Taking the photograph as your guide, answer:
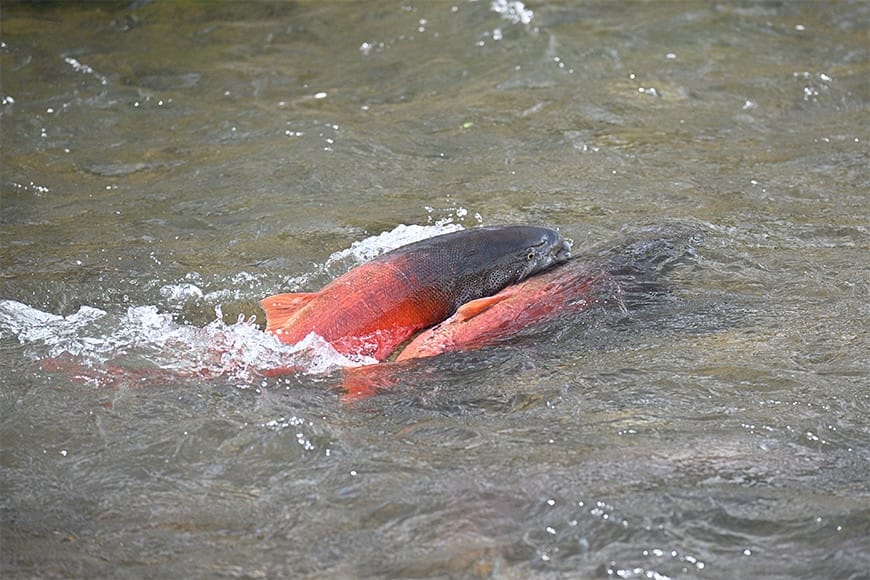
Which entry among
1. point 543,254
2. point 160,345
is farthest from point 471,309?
point 160,345

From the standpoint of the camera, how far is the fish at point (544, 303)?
4777 millimetres

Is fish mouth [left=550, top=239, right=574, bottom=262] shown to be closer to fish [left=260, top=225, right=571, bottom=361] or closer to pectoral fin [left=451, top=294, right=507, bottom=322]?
fish [left=260, top=225, right=571, bottom=361]

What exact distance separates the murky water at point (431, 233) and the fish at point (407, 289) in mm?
156

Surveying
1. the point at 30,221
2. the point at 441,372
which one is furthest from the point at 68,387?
the point at 30,221

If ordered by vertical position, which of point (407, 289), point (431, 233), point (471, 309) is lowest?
point (431, 233)

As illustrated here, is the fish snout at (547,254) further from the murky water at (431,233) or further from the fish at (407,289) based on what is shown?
the murky water at (431,233)

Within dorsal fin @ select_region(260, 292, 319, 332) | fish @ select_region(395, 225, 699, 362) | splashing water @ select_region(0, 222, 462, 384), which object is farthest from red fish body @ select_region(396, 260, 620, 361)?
dorsal fin @ select_region(260, 292, 319, 332)

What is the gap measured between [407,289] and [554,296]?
27.2 inches

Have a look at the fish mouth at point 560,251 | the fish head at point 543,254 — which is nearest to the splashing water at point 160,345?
the fish head at point 543,254

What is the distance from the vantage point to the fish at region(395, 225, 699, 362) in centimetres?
491

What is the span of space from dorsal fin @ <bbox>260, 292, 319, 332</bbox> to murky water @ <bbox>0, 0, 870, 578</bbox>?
0.41 feet

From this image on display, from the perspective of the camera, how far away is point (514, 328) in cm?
499

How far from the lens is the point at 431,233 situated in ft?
20.9

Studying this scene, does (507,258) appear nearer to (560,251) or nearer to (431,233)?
(560,251)
